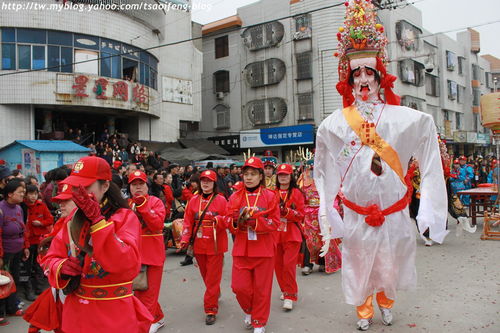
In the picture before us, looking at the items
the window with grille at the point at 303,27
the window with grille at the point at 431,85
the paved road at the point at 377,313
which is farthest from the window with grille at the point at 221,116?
the paved road at the point at 377,313

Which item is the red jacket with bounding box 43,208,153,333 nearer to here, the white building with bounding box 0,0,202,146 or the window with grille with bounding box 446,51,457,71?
the white building with bounding box 0,0,202,146

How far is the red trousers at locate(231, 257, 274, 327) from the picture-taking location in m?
4.36

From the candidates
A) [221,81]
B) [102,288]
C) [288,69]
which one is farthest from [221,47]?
[102,288]

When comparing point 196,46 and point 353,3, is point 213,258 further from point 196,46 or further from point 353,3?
point 196,46

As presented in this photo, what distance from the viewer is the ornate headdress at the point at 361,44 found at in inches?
171

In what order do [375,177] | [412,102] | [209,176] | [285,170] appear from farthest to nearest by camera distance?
[412,102] < [285,170] < [209,176] < [375,177]

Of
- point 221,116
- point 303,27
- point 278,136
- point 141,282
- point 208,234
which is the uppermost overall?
point 303,27

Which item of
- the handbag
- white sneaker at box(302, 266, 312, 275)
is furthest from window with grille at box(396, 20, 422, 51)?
the handbag

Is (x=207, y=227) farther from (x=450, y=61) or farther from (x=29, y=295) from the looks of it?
(x=450, y=61)

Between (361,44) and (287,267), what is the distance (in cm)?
279

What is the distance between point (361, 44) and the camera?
14.3 feet

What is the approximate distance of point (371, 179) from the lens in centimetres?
411

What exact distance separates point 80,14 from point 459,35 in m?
32.4

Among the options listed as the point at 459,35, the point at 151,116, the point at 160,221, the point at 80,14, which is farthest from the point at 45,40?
the point at 459,35
